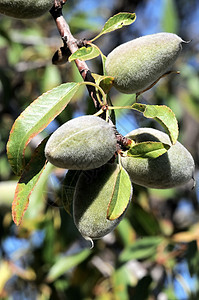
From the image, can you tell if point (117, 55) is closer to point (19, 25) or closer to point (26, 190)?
point (26, 190)

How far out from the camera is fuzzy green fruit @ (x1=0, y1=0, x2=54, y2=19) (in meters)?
0.76

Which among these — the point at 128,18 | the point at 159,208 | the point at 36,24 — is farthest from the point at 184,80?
the point at 128,18

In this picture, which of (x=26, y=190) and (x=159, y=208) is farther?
(x=159, y=208)

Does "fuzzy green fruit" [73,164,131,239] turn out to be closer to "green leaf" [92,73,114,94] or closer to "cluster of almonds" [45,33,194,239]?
"cluster of almonds" [45,33,194,239]

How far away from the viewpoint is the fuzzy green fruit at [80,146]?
0.65m

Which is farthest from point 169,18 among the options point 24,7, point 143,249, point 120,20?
point 24,7

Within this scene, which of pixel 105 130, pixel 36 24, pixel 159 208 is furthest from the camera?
pixel 36 24

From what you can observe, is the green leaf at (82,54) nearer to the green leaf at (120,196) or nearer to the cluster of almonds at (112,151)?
the cluster of almonds at (112,151)

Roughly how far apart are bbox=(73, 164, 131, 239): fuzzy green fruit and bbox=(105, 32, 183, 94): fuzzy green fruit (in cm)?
14

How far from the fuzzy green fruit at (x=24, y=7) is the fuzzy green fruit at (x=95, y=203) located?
30 centimetres

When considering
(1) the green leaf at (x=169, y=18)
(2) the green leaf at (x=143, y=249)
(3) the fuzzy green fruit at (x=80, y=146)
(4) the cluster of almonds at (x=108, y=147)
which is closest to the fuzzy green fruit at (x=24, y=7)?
(4) the cluster of almonds at (x=108, y=147)

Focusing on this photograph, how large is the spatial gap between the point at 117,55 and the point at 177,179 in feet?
0.76

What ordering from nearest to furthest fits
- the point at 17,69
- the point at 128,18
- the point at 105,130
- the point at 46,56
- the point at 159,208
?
the point at 105,130, the point at 128,18, the point at 17,69, the point at 46,56, the point at 159,208

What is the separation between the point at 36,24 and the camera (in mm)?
2896
